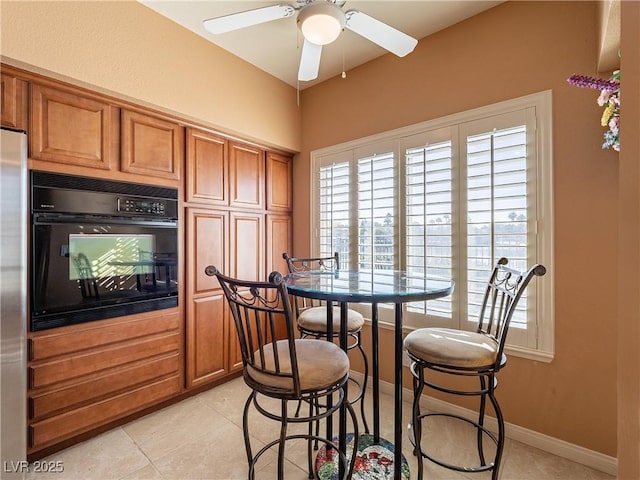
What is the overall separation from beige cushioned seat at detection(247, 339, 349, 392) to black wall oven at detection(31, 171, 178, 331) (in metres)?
1.30

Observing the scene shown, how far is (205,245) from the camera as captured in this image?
2564 millimetres

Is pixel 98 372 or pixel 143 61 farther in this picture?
pixel 143 61

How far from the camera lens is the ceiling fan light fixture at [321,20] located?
60.4 inches

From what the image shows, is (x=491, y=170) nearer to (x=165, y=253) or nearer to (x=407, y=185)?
(x=407, y=185)

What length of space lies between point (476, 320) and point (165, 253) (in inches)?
90.6

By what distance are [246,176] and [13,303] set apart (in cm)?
185

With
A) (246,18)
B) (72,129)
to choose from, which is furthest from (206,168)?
(246,18)

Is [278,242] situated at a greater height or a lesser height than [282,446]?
greater

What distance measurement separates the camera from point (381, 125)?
2.63m

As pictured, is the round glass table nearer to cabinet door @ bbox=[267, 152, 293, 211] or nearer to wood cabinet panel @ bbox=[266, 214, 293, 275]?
wood cabinet panel @ bbox=[266, 214, 293, 275]

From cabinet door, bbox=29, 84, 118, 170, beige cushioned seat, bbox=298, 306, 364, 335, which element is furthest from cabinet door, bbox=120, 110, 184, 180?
beige cushioned seat, bbox=298, 306, 364, 335

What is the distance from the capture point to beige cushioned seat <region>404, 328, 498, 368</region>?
1370mm

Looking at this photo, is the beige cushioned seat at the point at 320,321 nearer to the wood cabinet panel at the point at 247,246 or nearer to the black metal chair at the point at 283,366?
the black metal chair at the point at 283,366

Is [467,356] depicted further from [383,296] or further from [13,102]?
[13,102]
